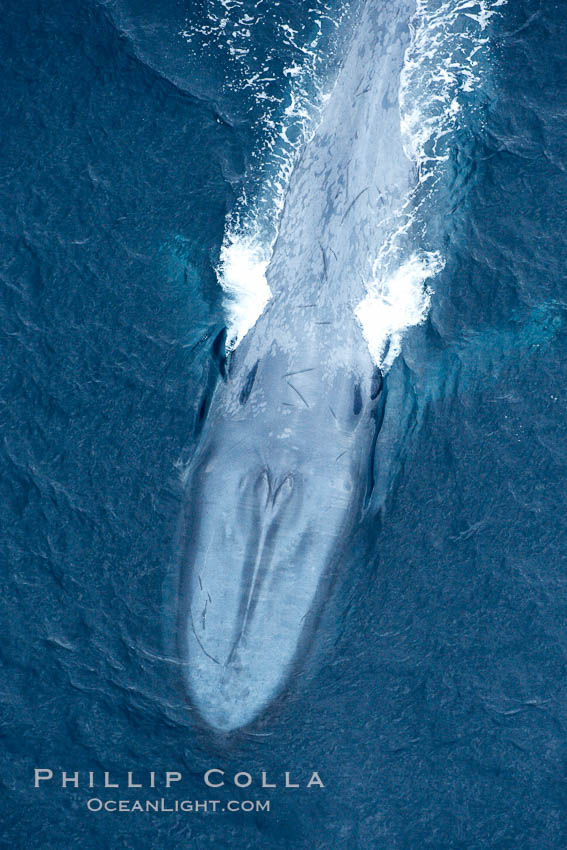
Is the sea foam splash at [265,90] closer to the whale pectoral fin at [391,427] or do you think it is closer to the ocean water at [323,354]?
the ocean water at [323,354]

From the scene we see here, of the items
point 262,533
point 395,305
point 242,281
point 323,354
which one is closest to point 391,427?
point 323,354

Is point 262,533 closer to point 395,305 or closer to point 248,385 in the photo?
point 248,385

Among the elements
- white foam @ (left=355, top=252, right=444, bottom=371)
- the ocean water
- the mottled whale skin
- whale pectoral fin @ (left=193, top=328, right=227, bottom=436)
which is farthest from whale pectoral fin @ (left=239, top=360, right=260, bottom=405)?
white foam @ (left=355, top=252, right=444, bottom=371)

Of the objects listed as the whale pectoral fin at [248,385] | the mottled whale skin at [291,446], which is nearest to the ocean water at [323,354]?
the mottled whale skin at [291,446]

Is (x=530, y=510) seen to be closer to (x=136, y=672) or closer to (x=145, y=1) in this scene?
(x=136, y=672)

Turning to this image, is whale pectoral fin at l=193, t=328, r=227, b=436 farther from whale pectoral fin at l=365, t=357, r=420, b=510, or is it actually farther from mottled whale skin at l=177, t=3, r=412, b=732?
whale pectoral fin at l=365, t=357, r=420, b=510

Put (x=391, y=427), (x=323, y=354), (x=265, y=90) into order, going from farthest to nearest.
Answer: (x=265, y=90) < (x=391, y=427) < (x=323, y=354)
